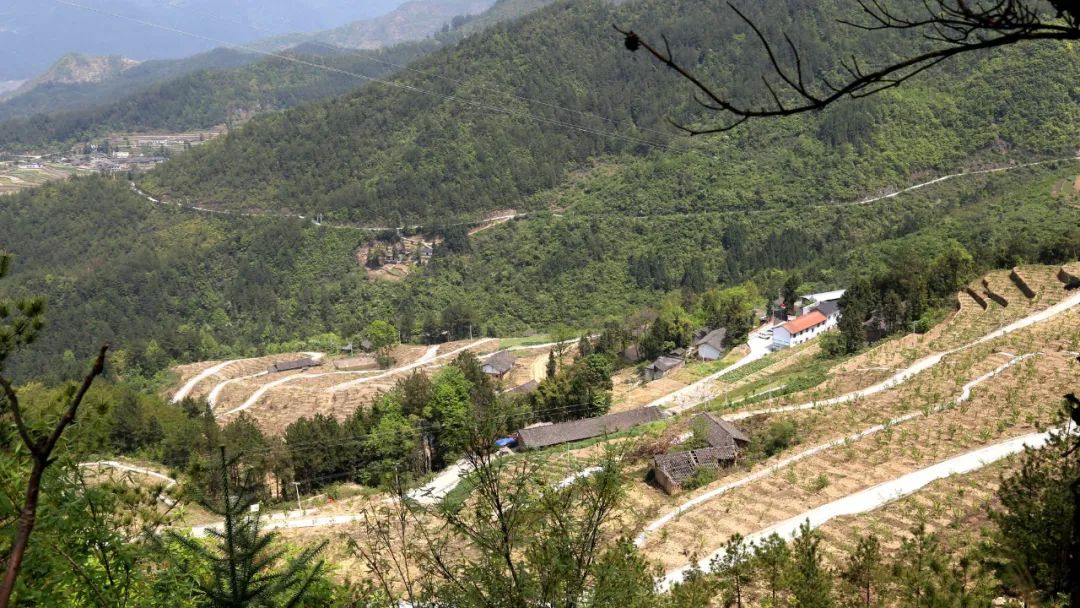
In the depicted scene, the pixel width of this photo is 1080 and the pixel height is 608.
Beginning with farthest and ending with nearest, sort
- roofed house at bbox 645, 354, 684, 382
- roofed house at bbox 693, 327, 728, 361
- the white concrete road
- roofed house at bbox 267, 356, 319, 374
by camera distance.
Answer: roofed house at bbox 267, 356, 319, 374, roofed house at bbox 693, 327, 728, 361, roofed house at bbox 645, 354, 684, 382, the white concrete road

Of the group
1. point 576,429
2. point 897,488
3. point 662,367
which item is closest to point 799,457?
point 897,488

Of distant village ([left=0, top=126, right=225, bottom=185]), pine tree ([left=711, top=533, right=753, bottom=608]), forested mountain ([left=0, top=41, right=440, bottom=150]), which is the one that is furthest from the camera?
forested mountain ([left=0, top=41, right=440, bottom=150])

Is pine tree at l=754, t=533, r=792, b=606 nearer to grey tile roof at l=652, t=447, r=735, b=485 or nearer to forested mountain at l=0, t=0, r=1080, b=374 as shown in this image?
grey tile roof at l=652, t=447, r=735, b=485

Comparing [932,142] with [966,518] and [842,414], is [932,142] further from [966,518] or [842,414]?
[966,518]

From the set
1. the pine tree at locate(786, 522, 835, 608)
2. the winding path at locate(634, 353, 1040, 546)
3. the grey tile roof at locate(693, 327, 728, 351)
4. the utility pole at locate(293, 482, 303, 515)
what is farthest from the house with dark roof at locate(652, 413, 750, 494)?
the grey tile roof at locate(693, 327, 728, 351)

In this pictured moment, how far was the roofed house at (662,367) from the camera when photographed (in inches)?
1449

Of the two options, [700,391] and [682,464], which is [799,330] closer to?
[700,391]

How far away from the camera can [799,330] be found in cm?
3806

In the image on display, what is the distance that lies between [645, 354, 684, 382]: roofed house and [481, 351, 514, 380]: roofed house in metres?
8.20

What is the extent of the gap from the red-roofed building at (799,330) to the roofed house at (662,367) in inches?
217

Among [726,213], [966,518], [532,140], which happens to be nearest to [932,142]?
[726,213]

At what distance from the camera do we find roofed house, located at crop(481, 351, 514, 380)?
4119 cm

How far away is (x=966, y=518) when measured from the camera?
11.1 metres

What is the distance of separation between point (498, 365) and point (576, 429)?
15518 mm
